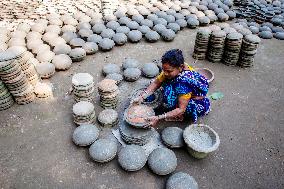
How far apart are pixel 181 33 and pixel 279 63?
2.34m

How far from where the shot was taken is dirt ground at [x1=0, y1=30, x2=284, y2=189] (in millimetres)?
3359

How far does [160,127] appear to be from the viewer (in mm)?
4078

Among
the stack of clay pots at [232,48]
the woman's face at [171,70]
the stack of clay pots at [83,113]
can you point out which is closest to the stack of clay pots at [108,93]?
the stack of clay pots at [83,113]

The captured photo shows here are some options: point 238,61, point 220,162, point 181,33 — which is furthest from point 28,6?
point 220,162

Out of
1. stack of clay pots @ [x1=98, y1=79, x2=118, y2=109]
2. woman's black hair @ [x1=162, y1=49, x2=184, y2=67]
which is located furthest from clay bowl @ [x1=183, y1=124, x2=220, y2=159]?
stack of clay pots @ [x1=98, y1=79, x2=118, y2=109]

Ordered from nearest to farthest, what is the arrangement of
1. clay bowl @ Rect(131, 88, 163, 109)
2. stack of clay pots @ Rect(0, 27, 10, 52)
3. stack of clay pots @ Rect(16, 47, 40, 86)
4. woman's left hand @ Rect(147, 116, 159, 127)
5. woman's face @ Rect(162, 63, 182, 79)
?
woman's face @ Rect(162, 63, 182, 79) < woman's left hand @ Rect(147, 116, 159, 127) < clay bowl @ Rect(131, 88, 163, 109) < stack of clay pots @ Rect(16, 47, 40, 86) < stack of clay pots @ Rect(0, 27, 10, 52)

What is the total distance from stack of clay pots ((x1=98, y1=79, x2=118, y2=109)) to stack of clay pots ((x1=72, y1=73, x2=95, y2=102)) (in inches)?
7.0

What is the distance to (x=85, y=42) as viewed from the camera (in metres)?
5.66

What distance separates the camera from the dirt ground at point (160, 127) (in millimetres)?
3359

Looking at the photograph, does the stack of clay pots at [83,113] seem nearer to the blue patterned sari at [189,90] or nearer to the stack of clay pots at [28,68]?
the stack of clay pots at [28,68]

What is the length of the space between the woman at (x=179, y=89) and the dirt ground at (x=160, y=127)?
0.35m

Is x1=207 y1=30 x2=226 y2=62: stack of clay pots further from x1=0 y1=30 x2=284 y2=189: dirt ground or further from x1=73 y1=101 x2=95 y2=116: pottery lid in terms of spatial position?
x1=73 y1=101 x2=95 y2=116: pottery lid

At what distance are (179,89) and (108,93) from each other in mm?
1161

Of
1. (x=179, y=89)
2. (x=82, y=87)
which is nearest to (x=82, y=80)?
(x=82, y=87)
